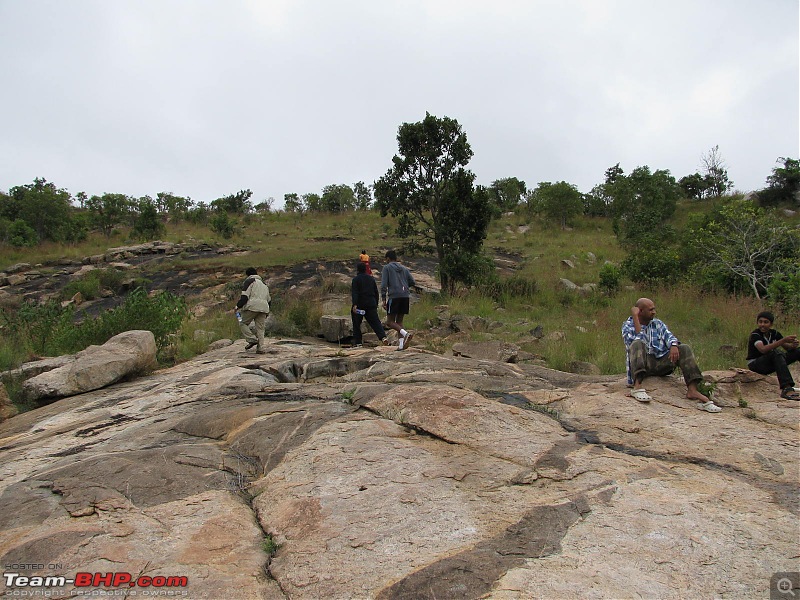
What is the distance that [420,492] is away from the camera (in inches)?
105

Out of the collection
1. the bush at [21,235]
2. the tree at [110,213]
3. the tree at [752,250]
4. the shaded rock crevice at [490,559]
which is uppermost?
the tree at [110,213]

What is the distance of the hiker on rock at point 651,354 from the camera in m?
4.26

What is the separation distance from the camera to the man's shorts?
7.39 m

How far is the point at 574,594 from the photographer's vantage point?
1.81 metres

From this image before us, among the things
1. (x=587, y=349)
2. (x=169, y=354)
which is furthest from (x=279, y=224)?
(x=587, y=349)

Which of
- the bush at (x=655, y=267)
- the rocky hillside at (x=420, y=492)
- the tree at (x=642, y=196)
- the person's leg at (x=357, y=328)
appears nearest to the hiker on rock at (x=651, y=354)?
the rocky hillside at (x=420, y=492)

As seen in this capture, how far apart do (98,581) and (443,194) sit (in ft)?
41.3

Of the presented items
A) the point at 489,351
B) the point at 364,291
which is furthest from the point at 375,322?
the point at 489,351

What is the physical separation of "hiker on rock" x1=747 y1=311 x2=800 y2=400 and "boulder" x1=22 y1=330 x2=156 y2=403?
281 inches

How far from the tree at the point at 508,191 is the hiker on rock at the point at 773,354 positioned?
29.9m

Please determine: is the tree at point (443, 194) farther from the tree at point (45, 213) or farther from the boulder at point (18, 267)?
the tree at point (45, 213)

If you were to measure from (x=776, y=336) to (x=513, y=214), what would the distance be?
30638mm

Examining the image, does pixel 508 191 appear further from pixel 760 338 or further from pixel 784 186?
pixel 760 338

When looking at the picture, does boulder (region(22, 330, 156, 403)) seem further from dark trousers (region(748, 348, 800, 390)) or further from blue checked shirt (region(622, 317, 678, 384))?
dark trousers (region(748, 348, 800, 390))
